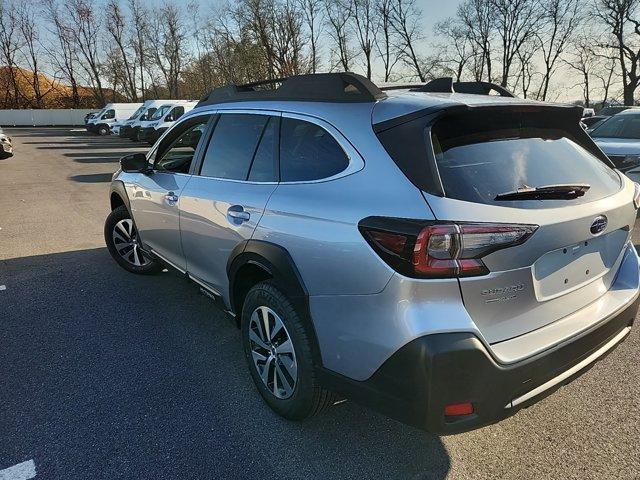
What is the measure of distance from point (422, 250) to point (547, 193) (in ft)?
2.27

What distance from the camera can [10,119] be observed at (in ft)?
164

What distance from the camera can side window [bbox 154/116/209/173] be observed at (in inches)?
143

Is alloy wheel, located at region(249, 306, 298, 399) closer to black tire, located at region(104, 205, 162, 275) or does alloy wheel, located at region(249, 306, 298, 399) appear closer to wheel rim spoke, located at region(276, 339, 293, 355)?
wheel rim spoke, located at region(276, 339, 293, 355)

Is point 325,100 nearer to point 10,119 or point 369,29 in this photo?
point 369,29

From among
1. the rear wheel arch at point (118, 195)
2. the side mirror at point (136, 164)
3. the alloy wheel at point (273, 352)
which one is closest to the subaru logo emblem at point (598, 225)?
the alloy wheel at point (273, 352)

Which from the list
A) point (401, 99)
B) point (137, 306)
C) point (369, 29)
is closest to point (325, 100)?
point (401, 99)

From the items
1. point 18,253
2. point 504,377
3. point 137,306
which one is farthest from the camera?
point 18,253

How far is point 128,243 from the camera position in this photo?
4.99 m

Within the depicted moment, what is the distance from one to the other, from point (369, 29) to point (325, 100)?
1944 inches

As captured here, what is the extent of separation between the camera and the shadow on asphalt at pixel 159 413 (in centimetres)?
232

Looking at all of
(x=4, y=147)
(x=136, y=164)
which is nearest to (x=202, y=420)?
(x=136, y=164)

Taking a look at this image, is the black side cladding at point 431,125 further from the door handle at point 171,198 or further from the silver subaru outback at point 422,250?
the door handle at point 171,198

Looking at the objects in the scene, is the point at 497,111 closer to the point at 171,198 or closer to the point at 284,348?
the point at 284,348

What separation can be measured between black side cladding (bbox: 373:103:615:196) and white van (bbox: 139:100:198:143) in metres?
19.8
